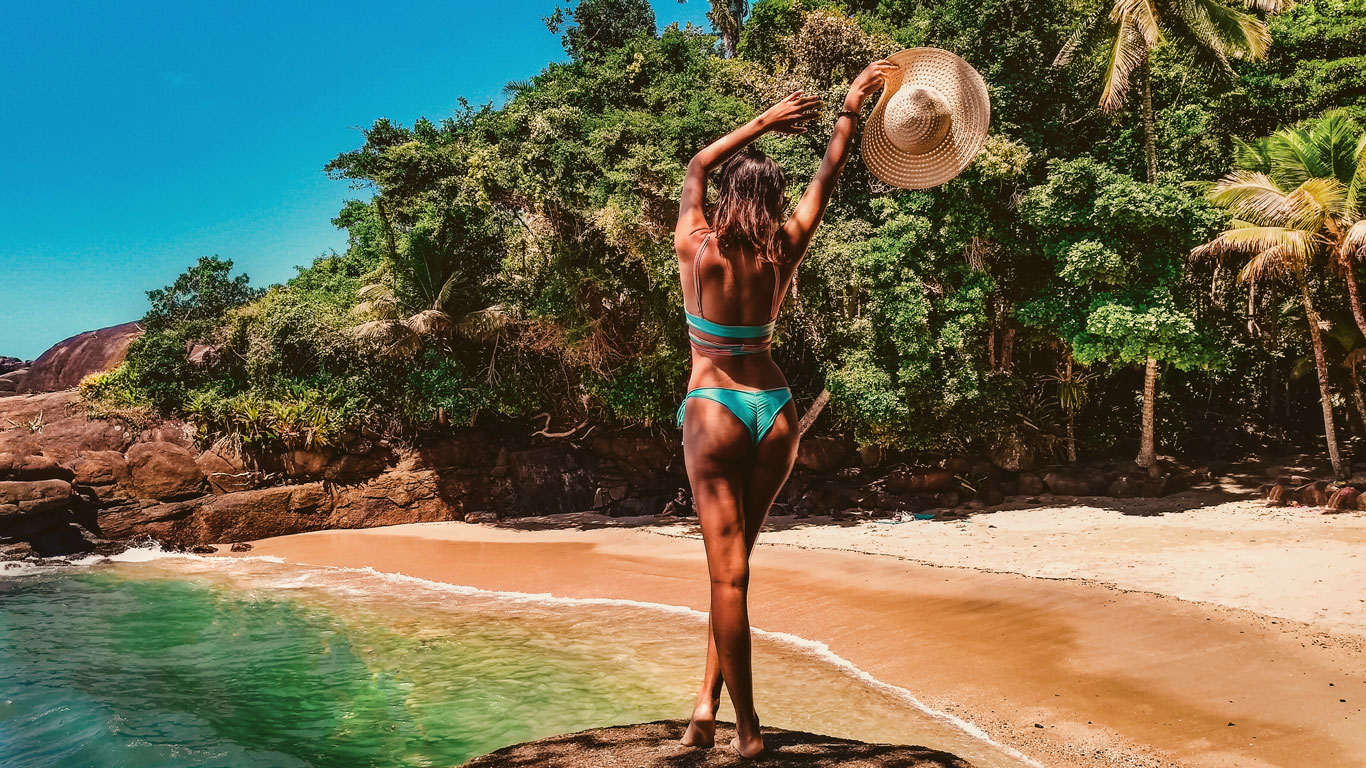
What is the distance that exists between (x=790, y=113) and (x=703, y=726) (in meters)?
2.16

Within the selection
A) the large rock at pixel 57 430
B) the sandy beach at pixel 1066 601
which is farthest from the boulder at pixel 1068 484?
the large rock at pixel 57 430

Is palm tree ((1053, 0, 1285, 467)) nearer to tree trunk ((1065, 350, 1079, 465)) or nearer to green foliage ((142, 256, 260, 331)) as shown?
tree trunk ((1065, 350, 1079, 465))

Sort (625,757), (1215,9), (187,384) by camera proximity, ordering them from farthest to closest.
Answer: (187,384) → (1215,9) → (625,757)

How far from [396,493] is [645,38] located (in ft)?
41.2

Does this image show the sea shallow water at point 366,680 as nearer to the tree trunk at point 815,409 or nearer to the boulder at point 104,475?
the boulder at point 104,475

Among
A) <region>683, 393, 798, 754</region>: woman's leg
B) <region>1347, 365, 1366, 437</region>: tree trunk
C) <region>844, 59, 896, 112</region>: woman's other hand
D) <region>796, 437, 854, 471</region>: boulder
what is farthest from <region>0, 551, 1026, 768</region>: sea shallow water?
<region>1347, 365, 1366, 437</region>: tree trunk

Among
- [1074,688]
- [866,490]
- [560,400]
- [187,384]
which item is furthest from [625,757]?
→ [187,384]

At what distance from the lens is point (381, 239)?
66.1 feet

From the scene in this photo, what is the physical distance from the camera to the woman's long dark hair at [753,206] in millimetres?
2805

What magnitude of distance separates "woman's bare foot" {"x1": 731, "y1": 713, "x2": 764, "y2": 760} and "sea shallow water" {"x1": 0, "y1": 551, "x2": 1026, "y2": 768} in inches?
94.7

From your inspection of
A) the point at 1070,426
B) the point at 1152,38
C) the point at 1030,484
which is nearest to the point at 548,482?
the point at 1030,484

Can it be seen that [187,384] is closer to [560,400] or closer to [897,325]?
[560,400]

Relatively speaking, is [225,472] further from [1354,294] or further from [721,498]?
[1354,294]

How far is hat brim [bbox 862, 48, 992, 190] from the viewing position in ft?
10.6
